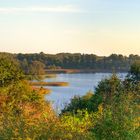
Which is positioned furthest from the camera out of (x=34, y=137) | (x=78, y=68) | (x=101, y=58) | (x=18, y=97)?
(x=78, y=68)

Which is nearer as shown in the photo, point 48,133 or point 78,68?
point 48,133

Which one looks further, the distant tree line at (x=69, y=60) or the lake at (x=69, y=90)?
the distant tree line at (x=69, y=60)

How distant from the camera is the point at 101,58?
349 ft

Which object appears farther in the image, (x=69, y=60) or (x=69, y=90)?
(x=69, y=60)

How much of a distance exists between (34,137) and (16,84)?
3129 cm

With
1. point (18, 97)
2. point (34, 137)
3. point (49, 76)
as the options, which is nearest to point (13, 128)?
point (34, 137)

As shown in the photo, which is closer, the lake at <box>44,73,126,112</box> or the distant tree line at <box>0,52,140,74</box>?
the lake at <box>44,73,126,112</box>

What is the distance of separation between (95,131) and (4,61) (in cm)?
3407

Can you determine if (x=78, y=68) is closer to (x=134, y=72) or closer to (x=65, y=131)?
(x=134, y=72)

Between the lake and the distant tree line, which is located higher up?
the distant tree line

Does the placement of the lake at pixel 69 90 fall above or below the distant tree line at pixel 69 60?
below

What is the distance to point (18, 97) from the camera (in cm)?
3725

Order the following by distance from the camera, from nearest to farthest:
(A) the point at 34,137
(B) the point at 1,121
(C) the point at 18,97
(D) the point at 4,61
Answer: (A) the point at 34,137, (B) the point at 1,121, (C) the point at 18,97, (D) the point at 4,61

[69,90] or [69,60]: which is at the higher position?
[69,60]
